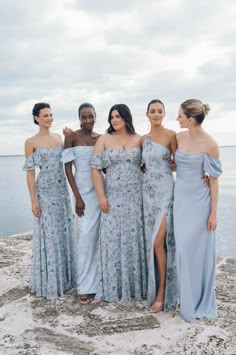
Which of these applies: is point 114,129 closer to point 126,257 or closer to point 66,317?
point 126,257

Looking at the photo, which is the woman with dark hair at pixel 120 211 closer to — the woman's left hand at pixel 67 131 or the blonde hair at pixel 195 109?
the woman's left hand at pixel 67 131

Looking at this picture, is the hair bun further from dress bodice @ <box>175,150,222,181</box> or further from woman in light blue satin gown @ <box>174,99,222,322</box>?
dress bodice @ <box>175,150,222,181</box>

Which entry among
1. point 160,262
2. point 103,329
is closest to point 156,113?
point 160,262

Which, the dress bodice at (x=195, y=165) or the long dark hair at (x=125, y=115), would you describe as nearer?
the dress bodice at (x=195, y=165)

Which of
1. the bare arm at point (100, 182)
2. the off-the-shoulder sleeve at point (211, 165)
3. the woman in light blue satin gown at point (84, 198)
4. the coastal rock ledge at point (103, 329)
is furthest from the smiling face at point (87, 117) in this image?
the coastal rock ledge at point (103, 329)

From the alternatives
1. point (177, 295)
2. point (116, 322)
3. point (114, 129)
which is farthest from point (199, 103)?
point (116, 322)

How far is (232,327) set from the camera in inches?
137

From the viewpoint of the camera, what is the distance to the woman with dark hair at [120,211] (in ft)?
12.9

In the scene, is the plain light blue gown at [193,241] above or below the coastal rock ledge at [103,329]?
above

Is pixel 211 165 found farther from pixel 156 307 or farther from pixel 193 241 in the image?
pixel 156 307

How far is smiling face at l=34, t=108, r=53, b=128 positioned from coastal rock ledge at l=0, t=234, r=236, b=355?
1.93m

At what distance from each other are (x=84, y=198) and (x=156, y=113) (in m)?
1.18

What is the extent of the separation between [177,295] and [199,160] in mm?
1468

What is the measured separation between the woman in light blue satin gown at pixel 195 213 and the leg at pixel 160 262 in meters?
0.17
